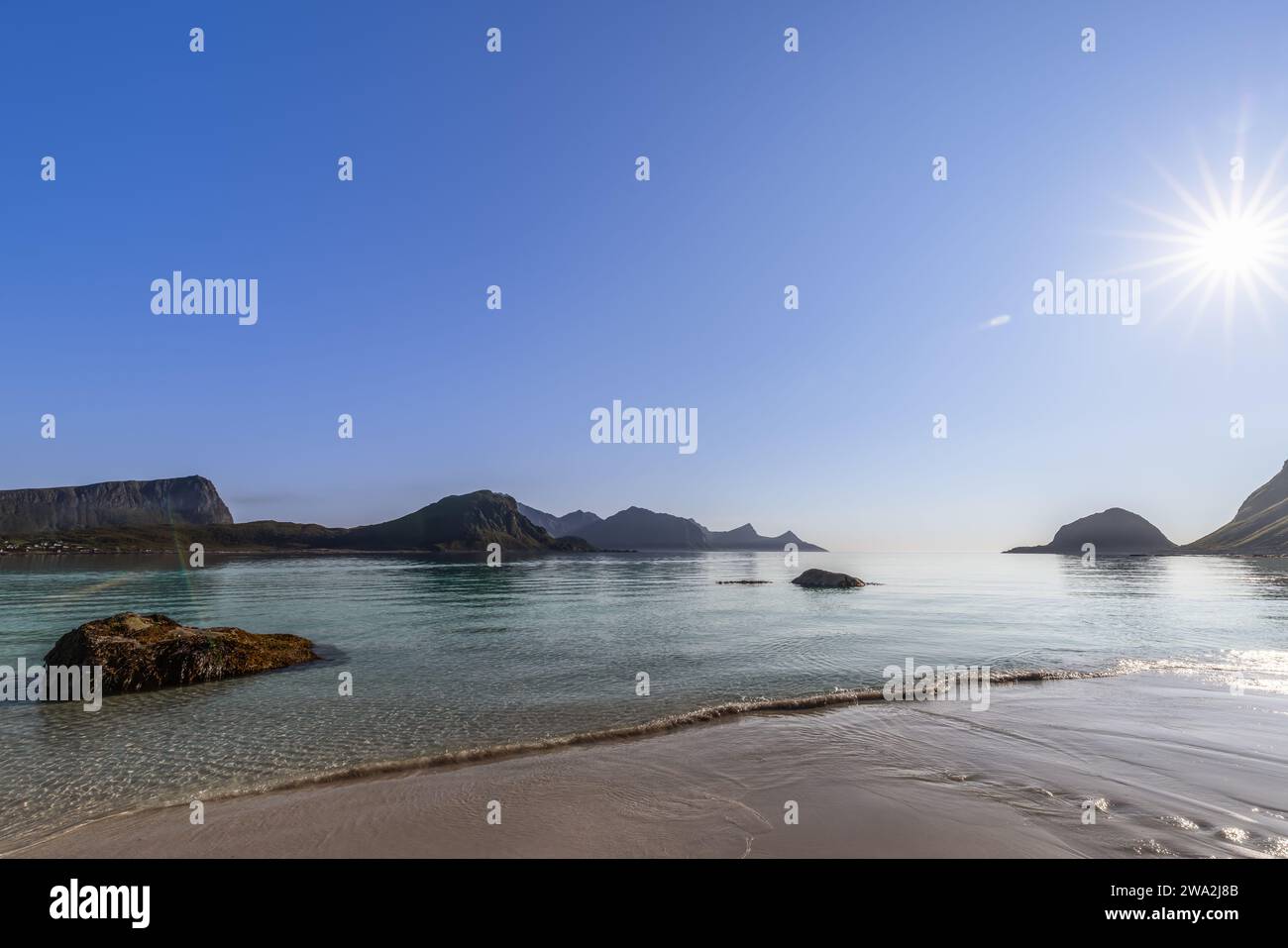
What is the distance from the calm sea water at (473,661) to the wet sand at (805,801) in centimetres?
177

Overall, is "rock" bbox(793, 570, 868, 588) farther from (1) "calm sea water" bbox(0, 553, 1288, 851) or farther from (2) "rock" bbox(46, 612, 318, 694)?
(2) "rock" bbox(46, 612, 318, 694)

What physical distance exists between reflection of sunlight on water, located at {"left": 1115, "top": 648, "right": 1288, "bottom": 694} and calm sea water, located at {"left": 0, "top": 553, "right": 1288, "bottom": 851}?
31 cm

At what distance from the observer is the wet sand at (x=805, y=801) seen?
745cm

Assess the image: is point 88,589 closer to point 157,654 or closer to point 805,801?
point 157,654

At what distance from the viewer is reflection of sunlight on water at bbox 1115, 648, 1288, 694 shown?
701 inches

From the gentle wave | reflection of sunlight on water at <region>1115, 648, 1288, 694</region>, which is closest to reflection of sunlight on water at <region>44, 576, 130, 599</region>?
the gentle wave

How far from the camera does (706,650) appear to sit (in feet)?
77.6

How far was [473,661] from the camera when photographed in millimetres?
20891

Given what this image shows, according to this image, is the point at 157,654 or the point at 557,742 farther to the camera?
the point at 157,654

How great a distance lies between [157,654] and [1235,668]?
130 feet
